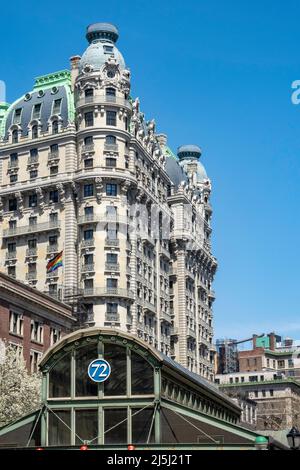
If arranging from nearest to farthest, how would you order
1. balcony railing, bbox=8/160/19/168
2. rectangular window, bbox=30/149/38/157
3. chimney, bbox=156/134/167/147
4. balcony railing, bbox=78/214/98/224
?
balcony railing, bbox=78/214/98/224 < rectangular window, bbox=30/149/38/157 < balcony railing, bbox=8/160/19/168 < chimney, bbox=156/134/167/147

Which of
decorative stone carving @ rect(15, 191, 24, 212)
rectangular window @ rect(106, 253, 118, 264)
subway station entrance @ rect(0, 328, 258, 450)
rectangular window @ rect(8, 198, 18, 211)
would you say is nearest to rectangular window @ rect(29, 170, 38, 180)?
decorative stone carving @ rect(15, 191, 24, 212)

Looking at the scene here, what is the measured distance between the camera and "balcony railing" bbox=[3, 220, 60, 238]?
11531cm

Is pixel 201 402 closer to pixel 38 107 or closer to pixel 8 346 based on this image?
pixel 8 346

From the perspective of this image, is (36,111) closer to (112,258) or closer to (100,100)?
(100,100)

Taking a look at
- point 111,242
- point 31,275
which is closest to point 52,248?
point 31,275

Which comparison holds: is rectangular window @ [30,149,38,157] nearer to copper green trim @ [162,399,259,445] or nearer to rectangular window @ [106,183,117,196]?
rectangular window @ [106,183,117,196]

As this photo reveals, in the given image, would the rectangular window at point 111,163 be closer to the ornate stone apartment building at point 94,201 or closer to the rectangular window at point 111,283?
the ornate stone apartment building at point 94,201

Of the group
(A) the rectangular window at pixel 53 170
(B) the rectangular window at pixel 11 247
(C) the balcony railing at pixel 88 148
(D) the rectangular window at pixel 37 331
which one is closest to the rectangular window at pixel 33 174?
(A) the rectangular window at pixel 53 170

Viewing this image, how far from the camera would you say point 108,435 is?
39.3m

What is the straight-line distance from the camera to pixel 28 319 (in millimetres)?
89812

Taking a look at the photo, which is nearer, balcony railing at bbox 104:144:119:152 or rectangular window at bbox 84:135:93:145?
balcony railing at bbox 104:144:119:152

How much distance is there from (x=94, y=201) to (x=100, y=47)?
77.1 feet

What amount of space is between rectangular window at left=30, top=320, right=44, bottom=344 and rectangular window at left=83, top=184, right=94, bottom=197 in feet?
84.9

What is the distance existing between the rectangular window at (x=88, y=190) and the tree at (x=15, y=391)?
37956 millimetres
